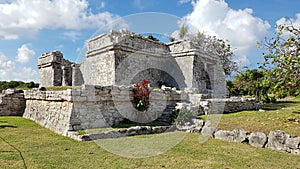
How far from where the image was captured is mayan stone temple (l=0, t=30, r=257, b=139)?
8703 millimetres

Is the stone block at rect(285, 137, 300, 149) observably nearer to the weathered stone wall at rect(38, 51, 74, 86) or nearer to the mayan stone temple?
the mayan stone temple

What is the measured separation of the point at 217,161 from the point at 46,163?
3629 mm

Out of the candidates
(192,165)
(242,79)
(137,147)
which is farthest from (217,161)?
(242,79)

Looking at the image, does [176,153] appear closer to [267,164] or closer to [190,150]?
[190,150]

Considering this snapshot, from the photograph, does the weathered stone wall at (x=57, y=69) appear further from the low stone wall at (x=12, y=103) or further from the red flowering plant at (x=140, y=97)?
the red flowering plant at (x=140, y=97)

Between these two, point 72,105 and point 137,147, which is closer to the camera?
point 137,147

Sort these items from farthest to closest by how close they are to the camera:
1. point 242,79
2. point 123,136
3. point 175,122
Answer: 1. point 242,79
2. point 175,122
3. point 123,136

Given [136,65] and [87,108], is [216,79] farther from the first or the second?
[87,108]

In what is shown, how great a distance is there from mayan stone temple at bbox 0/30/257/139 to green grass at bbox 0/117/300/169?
51.3 inches

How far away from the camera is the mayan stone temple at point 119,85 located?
28.6ft

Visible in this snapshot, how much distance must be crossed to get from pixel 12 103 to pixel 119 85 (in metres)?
5.58

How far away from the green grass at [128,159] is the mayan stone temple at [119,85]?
51.3 inches

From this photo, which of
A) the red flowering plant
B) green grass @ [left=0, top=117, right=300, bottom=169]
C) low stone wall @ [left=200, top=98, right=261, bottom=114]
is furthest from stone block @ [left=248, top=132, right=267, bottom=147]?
the red flowering plant

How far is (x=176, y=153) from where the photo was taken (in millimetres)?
5801
